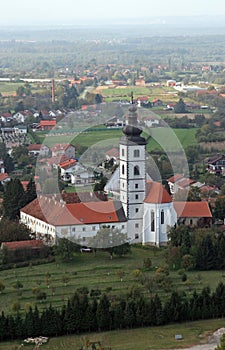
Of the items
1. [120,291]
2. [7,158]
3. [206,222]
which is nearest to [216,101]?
[7,158]

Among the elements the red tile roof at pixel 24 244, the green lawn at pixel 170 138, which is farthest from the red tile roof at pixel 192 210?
the green lawn at pixel 170 138

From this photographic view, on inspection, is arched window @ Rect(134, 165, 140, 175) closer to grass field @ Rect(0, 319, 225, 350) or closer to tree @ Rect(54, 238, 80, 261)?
tree @ Rect(54, 238, 80, 261)

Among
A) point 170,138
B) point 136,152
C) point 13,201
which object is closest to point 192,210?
point 136,152

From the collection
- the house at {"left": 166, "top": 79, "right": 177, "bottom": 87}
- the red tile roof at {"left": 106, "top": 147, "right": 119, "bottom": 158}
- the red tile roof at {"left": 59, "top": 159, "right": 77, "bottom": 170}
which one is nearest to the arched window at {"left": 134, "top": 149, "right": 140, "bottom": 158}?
the red tile roof at {"left": 59, "top": 159, "right": 77, "bottom": 170}

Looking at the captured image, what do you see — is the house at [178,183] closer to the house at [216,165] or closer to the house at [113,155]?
the house at [113,155]

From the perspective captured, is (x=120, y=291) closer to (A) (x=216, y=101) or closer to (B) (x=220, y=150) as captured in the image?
(B) (x=220, y=150)

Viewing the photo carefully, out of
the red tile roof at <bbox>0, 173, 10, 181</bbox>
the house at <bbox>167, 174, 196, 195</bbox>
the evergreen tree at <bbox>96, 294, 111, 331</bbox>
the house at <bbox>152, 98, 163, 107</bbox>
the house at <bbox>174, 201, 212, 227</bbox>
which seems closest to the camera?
the evergreen tree at <bbox>96, 294, 111, 331</bbox>

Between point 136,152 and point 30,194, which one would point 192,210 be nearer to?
point 136,152
